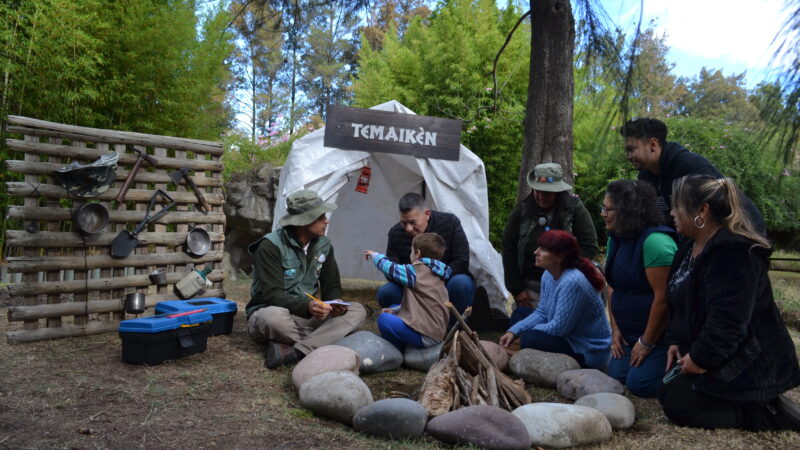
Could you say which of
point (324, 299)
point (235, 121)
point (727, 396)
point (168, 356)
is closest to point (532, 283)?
point (324, 299)

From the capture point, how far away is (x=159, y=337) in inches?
137

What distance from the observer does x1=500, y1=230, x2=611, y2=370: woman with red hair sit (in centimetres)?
343

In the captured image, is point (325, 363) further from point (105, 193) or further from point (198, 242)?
point (105, 193)

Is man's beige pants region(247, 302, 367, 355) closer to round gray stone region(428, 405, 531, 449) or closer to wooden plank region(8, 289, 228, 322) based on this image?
wooden plank region(8, 289, 228, 322)

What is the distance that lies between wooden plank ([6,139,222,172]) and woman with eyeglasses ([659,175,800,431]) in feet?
11.9

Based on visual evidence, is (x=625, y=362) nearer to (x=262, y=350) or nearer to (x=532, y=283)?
(x=532, y=283)

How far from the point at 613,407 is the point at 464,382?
695mm

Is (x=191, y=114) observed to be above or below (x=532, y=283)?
above

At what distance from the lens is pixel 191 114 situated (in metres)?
6.64

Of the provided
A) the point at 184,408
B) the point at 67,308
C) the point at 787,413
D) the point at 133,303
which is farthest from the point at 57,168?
the point at 787,413

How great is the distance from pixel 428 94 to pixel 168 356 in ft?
20.2

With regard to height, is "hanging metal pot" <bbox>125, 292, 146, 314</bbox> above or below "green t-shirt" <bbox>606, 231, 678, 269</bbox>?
below

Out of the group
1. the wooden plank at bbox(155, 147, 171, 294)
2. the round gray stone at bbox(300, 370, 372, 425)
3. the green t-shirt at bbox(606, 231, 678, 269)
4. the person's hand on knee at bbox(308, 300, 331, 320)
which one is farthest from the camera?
the wooden plank at bbox(155, 147, 171, 294)

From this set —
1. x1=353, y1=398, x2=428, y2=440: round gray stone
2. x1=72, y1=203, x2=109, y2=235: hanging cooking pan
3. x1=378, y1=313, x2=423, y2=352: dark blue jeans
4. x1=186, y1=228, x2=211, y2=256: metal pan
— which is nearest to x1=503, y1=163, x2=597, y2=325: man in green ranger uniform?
x1=378, y1=313, x2=423, y2=352: dark blue jeans
